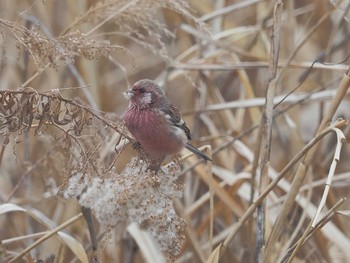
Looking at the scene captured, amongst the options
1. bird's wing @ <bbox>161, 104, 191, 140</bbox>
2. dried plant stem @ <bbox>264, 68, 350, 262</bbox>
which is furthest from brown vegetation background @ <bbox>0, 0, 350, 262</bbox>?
bird's wing @ <bbox>161, 104, 191, 140</bbox>

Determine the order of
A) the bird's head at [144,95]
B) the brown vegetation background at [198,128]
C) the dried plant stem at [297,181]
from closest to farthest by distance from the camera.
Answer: the brown vegetation background at [198,128] < the dried plant stem at [297,181] < the bird's head at [144,95]

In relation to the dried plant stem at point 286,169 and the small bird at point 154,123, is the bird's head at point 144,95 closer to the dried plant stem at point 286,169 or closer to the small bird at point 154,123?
the small bird at point 154,123

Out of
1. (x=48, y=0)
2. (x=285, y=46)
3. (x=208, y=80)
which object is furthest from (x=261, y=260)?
(x=48, y=0)

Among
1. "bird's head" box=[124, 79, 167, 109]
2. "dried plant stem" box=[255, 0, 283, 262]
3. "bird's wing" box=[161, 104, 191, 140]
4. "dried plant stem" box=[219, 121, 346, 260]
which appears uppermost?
"bird's head" box=[124, 79, 167, 109]

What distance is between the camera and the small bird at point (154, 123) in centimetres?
224

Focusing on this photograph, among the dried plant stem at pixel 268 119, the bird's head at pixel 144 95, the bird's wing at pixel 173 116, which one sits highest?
the bird's head at pixel 144 95

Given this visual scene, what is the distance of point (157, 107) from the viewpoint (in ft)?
8.04

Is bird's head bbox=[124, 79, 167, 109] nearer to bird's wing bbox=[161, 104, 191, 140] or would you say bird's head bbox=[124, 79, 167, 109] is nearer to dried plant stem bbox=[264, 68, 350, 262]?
bird's wing bbox=[161, 104, 191, 140]

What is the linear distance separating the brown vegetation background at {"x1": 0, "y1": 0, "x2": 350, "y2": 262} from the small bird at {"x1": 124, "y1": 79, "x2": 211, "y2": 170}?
7 cm

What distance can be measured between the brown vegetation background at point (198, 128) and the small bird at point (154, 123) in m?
0.07

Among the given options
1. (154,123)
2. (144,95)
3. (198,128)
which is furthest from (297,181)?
(198,128)

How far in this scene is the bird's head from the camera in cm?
243

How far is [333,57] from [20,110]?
271 centimetres

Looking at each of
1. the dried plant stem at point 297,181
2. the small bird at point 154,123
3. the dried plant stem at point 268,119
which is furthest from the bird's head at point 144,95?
the dried plant stem at point 297,181
